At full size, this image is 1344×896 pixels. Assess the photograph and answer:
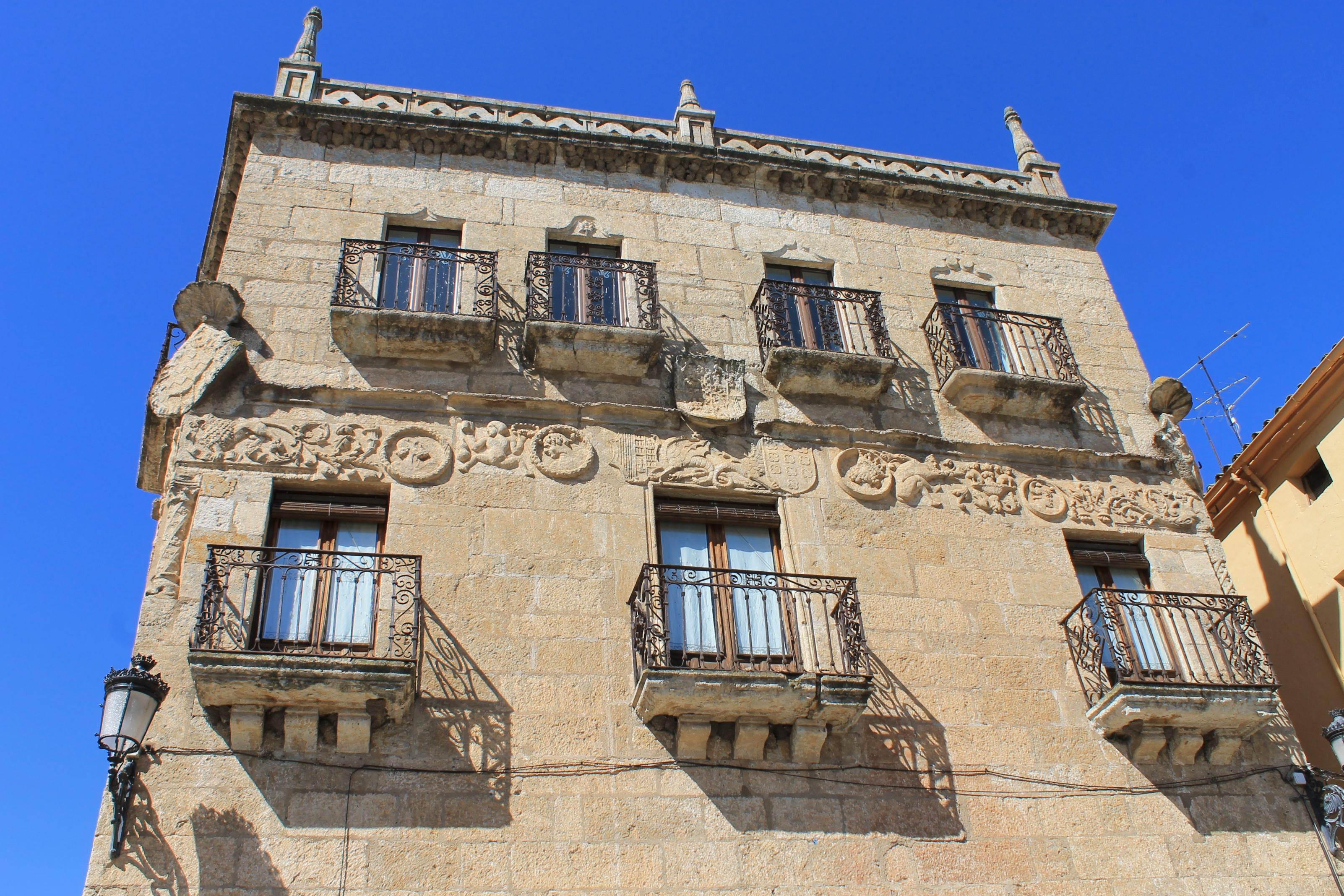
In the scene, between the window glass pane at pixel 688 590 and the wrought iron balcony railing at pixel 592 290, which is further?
the wrought iron balcony railing at pixel 592 290

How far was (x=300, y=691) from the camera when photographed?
732cm

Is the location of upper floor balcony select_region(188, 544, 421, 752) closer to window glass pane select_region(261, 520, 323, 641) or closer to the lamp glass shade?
window glass pane select_region(261, 520, 323, 641)

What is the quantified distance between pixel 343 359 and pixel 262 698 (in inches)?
133

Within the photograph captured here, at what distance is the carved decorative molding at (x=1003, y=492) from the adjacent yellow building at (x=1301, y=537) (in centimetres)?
287

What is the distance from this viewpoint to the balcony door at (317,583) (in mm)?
7953

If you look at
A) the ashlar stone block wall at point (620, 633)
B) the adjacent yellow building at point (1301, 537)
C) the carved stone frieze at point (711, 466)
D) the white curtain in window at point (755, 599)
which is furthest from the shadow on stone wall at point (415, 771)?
the adjacent yellow building at point (1301, 537)

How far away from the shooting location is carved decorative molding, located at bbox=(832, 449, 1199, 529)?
9898 millimetres

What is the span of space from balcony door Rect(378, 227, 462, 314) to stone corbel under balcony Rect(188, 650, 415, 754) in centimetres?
368

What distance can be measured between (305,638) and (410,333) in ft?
9.65

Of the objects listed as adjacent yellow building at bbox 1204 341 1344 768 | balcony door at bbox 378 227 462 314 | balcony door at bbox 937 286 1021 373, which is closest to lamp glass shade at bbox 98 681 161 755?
balcony door at bbox 378 227 462 314

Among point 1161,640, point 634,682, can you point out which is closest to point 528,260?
point 634,682

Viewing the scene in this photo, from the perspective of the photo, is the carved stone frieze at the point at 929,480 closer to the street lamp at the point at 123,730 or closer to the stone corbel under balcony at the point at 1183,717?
the stone corbel under balcony at the point at 1183,717

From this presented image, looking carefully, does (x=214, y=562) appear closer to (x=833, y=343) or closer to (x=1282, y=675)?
(x=833, y=343)

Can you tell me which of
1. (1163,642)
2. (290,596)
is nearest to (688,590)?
(290,596)
